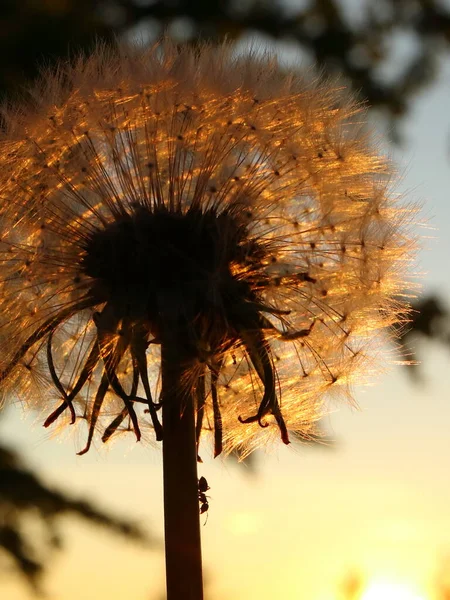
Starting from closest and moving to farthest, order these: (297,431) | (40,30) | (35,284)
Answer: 1. (35,284)
2. (297,431)
3. (40,30)

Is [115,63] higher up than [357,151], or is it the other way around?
[115,63]

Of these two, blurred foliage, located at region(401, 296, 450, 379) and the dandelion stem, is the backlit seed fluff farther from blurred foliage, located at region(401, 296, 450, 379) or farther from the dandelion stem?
blurred foliage, located at region(401, 296, 450, 379)

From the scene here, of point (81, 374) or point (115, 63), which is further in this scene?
point (115, 63)

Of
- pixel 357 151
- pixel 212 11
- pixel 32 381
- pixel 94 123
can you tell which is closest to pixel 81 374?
pixel 32 381

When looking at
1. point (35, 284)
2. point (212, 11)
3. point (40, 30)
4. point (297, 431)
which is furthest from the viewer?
point (212, 11)

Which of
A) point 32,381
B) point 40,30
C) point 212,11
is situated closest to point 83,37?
point 40,30

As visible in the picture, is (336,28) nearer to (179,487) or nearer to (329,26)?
(329,26)

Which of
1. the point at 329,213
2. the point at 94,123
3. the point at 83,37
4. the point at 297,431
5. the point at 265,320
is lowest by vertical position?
the point at 297,431

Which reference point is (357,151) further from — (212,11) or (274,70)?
(212,11)
